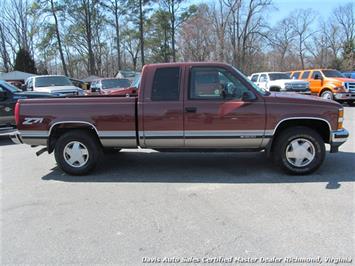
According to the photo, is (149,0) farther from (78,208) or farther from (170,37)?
(78,208)

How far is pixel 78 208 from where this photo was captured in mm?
4699

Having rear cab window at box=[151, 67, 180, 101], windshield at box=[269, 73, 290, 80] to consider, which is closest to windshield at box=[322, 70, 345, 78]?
windshield at box=[269, 73, 290, 80]

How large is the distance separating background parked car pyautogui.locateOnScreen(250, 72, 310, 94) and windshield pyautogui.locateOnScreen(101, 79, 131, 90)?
7.42 m

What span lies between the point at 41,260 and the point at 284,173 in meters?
3.92

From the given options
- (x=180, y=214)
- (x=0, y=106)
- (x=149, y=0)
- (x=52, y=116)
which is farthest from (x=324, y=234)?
(x=149, y=0)

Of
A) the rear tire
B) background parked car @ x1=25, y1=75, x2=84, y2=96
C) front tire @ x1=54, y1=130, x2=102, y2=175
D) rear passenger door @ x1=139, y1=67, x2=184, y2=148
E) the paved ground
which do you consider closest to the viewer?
the paved ground

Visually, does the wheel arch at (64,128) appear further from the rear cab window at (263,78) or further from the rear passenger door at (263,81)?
the rear cab window at (263,78)

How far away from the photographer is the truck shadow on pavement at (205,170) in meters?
5.70

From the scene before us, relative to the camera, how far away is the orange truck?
680 inches

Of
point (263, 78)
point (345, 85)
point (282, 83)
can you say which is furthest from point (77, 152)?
point (263, 78)

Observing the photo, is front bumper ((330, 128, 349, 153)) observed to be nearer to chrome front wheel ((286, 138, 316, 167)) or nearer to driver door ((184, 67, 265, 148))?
chrome front wheel ((286, 138, 316, 167))

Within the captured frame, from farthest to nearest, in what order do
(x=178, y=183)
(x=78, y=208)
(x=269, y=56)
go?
1. (x=269, y=56)
2. (x=178, y=183)
3. (x=78, y=208)

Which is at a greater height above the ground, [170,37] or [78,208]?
[170,37]

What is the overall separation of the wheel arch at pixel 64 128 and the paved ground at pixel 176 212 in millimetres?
619
